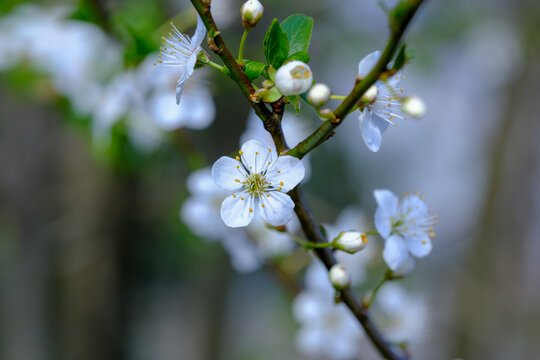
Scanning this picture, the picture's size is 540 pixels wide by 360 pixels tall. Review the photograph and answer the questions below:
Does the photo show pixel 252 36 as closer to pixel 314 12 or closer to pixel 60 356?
pixel 314 12

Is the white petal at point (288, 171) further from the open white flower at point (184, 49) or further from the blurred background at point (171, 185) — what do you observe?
the blurred background at point (171, 185)

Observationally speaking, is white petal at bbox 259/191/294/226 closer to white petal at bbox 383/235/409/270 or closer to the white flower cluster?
white petal at bbox 383/235/409/270

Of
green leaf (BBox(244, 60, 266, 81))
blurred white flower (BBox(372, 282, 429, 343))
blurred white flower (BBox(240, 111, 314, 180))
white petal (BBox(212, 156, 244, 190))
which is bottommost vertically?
blurred white flower (BBox(372, 282, 429, 343))

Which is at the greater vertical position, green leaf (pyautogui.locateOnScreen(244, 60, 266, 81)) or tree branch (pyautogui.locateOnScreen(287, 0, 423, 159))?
green leaf (pyautogui.locateOnScreen(244, 60, 266, 81))

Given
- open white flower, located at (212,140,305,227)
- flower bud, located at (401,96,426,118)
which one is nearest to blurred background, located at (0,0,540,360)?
open white flower, located at (212,140,305,227)

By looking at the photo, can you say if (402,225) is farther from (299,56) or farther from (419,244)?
(299,56)

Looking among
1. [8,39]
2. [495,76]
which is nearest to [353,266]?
[8,39]

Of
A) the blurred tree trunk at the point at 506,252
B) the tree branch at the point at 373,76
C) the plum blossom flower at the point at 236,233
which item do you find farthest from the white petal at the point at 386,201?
the blurred tree trunk at the point at 506,252
